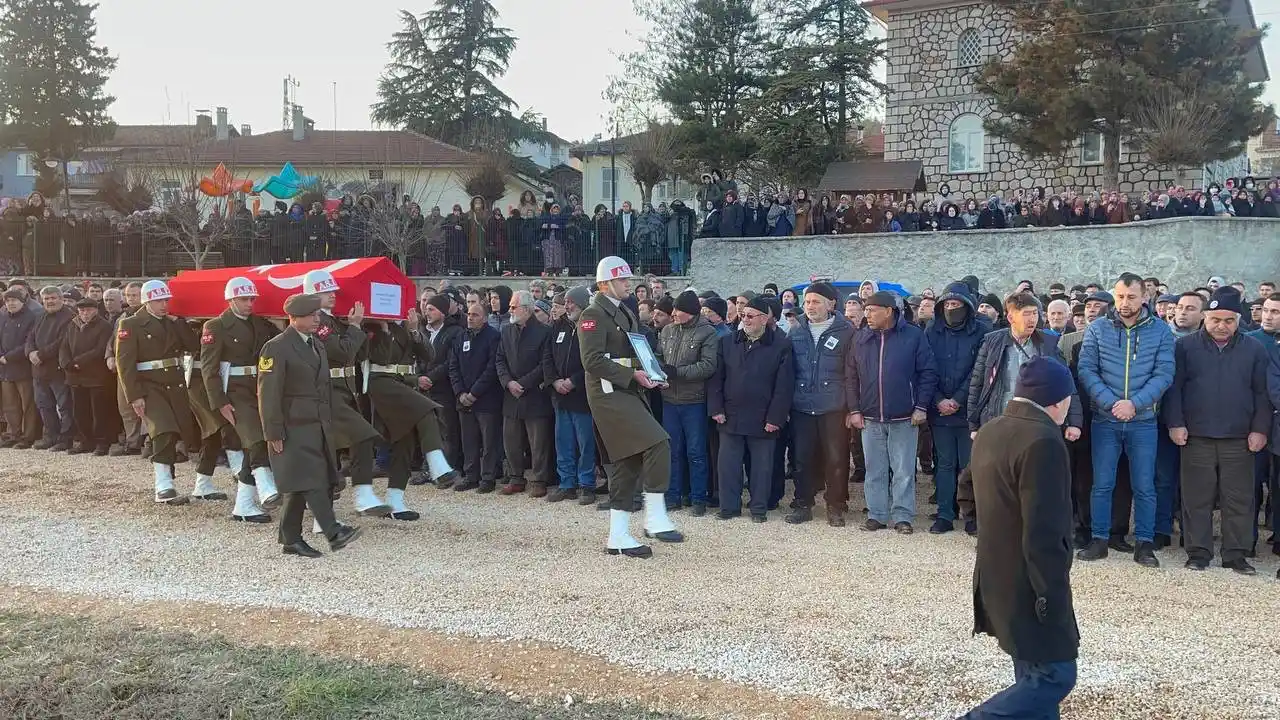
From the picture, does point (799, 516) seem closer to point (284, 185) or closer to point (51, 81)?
point (284, 185)

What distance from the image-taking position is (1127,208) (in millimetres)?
19625

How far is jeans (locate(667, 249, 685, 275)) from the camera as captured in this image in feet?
67.5

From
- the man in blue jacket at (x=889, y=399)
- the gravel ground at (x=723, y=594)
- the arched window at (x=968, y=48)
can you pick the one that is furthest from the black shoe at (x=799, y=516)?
the arched window at (x=968, y=48)

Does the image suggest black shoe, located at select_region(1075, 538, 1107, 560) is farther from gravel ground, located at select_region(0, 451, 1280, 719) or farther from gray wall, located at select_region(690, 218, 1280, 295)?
gray wall, located at select_region(690, 218, 1280, 295)

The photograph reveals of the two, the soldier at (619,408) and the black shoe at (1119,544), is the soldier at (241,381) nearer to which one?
the soldier at (619,408)

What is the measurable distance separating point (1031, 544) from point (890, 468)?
4.63 m

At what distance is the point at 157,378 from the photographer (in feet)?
30.3

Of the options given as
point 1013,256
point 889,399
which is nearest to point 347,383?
point 889,399

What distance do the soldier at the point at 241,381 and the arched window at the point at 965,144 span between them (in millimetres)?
30141

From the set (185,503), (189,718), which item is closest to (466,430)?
(185,503)

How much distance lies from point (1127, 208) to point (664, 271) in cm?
912

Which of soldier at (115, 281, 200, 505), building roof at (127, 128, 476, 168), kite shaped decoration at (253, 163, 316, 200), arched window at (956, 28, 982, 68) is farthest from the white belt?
arched window at (956, 28, 982, 68)

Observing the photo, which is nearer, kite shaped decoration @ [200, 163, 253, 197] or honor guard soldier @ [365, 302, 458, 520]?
honor guard soldier @ [365, 302, 458, 520]

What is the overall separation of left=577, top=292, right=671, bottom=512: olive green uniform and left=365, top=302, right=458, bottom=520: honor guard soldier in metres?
1.96
